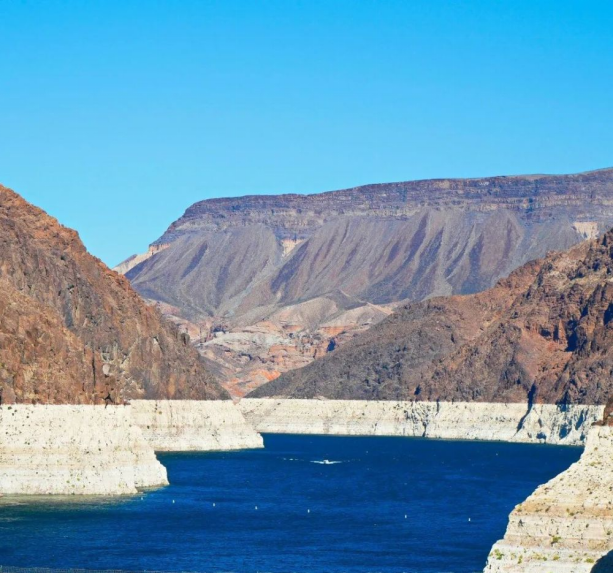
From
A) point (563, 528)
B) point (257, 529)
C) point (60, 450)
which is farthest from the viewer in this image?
point (257, 529)

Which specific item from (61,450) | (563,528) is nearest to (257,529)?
(61,450)

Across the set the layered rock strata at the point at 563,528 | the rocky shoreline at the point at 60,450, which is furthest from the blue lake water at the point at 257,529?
the layered rock strata at the point at 563,528

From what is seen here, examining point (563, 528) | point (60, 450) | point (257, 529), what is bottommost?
point (257, 529)

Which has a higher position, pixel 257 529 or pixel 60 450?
pixel 60 450

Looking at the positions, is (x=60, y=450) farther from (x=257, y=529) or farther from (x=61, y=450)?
(x=257, y=529)

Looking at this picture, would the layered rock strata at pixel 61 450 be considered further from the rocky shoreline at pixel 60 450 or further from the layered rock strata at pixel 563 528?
the layered rock strata at pixel 563 528

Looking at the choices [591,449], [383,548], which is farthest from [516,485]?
[591,449]

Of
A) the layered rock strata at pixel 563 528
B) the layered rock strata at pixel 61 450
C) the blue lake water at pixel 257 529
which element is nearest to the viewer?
the layered rock strata at pixel 563 528
